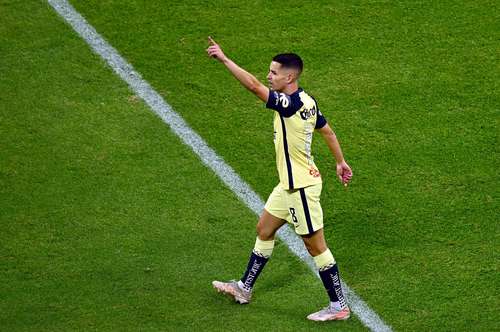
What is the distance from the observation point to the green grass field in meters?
8.56

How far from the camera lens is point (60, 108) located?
10.8m

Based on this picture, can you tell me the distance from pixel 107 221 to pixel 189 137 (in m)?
1.50

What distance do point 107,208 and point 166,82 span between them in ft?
7.02

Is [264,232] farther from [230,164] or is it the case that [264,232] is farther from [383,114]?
[383,114]

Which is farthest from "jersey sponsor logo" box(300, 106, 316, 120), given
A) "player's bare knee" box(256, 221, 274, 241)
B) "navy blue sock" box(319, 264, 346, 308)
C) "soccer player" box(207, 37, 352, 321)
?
"navy blue sock" box(319, 264, 346, 308)

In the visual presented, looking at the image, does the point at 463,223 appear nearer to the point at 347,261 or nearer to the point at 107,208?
the point at 347,261

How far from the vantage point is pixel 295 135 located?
26.1 ft

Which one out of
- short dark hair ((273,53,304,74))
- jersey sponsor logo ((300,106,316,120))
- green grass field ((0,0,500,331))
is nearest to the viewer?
short dark hair ((273,53,304,74))

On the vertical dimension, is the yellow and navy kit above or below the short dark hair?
below

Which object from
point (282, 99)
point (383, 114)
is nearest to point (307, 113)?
point (282, 99)

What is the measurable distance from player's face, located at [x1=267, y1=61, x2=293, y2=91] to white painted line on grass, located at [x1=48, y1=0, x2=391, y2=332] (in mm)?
1850

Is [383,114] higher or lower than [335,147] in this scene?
lower

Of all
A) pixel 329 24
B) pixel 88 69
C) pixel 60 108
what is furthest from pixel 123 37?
pixel 329 24

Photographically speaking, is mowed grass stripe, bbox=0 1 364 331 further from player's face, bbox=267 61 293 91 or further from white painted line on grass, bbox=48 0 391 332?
player's face, bbox=267 61 293 91
